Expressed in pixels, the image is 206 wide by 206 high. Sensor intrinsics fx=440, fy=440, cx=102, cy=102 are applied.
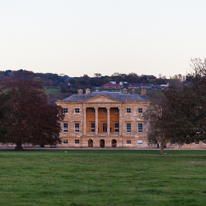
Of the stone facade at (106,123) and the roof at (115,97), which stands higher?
the roof at (115,97)

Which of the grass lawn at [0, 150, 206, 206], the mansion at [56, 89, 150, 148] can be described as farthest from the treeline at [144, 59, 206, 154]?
the mansion at [56, 89, 150, 148]

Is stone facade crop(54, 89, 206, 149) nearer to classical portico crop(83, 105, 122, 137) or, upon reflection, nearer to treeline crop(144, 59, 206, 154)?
classical portico crop(83, 105, 122, 137)

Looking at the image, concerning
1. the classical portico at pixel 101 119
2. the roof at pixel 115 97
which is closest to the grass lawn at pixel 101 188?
the roof at pixel 115 97

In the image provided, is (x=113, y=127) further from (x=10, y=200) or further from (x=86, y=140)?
(x=10, y=200)

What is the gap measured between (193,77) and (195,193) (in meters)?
25.2

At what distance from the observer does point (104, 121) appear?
340ft

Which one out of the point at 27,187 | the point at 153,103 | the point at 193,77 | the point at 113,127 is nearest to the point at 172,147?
the point at 113,127

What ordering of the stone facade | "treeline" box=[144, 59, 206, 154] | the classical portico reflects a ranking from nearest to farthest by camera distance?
"treeline" box=[144, 59, 206, 154], the stone facade, the classical portico

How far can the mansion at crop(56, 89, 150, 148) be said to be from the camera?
329ft

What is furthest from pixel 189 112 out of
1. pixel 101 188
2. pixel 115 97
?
pixel 115 97

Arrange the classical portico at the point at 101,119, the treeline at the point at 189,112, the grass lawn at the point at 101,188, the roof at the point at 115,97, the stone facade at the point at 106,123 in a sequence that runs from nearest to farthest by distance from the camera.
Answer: the grass lawn at the point at 101,188 < the treeline at the point at 189,112 < the stone facade at the point at 106,123 < the roof at the point at 115,97 < the classical portico at the point at 101,119

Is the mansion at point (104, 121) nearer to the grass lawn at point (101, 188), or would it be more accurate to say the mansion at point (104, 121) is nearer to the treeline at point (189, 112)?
the treeline at point (189, 112)

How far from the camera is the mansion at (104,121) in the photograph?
100 metres

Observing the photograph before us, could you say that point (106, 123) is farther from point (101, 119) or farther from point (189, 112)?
point (189, 112)
